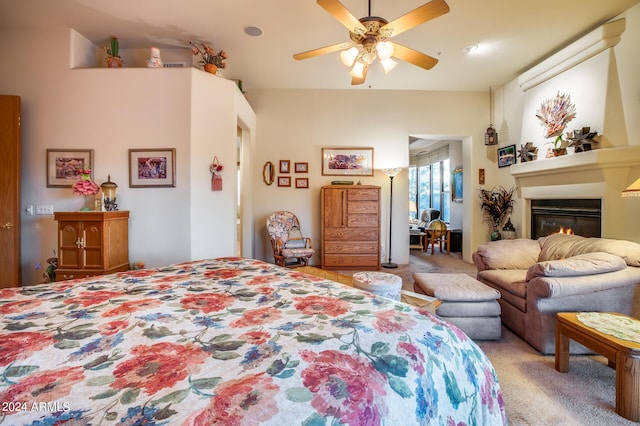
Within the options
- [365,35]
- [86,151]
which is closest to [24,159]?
[86,151]

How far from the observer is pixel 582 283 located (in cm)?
208

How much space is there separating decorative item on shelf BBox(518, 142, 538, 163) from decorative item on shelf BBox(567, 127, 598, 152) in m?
0.72

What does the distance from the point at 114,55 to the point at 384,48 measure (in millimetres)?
3223

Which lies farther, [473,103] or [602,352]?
[473,103]

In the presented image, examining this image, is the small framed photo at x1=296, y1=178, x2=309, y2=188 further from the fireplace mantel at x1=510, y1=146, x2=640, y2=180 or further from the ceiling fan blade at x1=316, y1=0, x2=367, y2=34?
the fireplace mantel at x1=510, y1=146, x2=640, y2=180

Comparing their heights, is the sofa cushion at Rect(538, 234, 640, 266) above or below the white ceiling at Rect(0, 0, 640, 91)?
below

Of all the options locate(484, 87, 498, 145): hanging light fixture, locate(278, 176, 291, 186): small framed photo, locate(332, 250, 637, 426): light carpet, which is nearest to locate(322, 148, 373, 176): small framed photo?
locate(278, 176, 291, 186): small framed photo

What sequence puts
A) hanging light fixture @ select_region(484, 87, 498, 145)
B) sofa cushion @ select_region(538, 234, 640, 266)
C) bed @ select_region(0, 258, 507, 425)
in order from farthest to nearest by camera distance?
hanging light fixture @ select_region(484, 87, 498, 145)
sofa cushion @ select_region(538, 234, 640, 266)
bed @ select_region(0, 258, 507, 425)

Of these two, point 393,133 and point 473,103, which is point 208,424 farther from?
point 473,103

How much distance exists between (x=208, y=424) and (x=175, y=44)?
4341 millimetres

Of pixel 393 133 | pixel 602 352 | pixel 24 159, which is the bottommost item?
pixel 602 352

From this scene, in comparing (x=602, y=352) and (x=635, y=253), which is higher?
(x=635, y=253)

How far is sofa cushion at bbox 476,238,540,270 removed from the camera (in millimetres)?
2992

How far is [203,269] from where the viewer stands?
1648 millimetres
